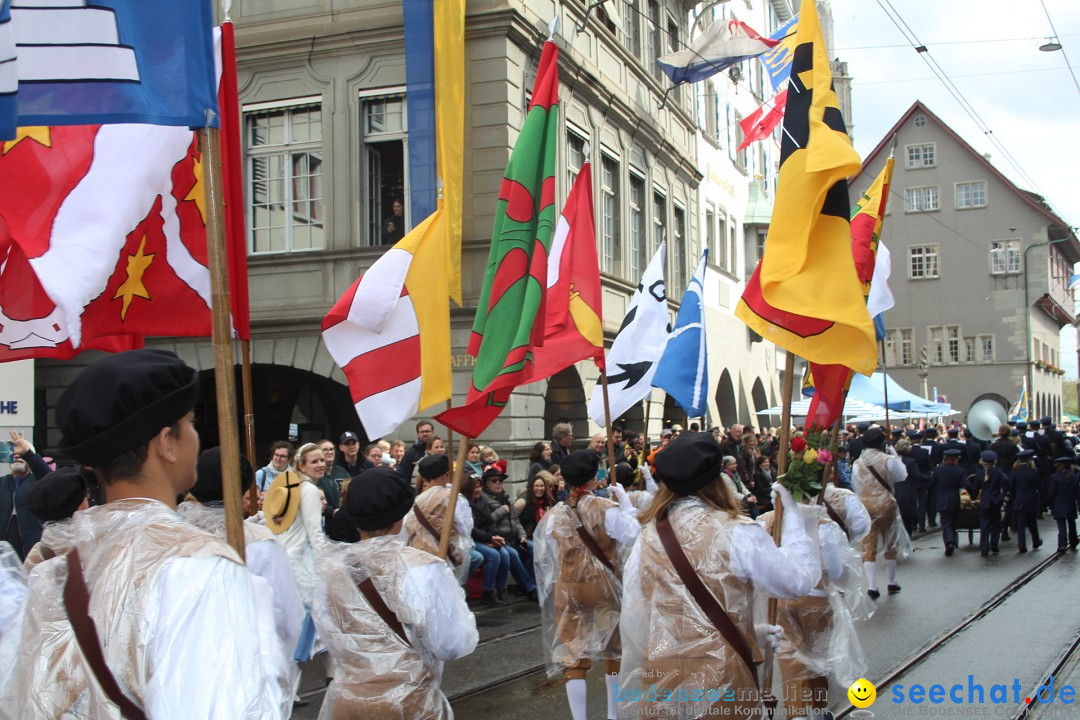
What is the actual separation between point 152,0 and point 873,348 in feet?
12.8

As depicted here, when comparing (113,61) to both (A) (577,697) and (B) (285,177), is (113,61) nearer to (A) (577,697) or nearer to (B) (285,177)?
(A) (577,697)

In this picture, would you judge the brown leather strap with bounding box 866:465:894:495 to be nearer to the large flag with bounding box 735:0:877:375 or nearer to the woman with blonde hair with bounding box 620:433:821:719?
the large flag with bounding box 735:0:877:375

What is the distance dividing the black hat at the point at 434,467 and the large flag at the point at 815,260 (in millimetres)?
3074

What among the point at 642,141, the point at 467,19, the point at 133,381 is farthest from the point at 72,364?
the point at 133,381

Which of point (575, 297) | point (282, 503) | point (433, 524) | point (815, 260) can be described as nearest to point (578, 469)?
point (433, 524)

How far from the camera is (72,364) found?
17891 mm

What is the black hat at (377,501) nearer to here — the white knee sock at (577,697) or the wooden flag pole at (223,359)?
the wooden flag pole at (223,359)

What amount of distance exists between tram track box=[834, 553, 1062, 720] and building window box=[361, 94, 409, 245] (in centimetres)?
1031

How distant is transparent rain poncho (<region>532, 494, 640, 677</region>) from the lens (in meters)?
6.87

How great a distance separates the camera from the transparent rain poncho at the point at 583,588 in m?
6.87

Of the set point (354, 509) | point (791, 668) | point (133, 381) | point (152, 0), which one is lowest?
point (791, 668)

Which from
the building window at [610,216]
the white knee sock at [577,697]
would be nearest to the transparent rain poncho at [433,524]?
the white knee sock at [577,697]

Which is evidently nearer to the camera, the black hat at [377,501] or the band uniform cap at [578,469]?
the black hat at [377,501]

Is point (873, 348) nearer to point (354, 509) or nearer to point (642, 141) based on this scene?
point (354, 509)
